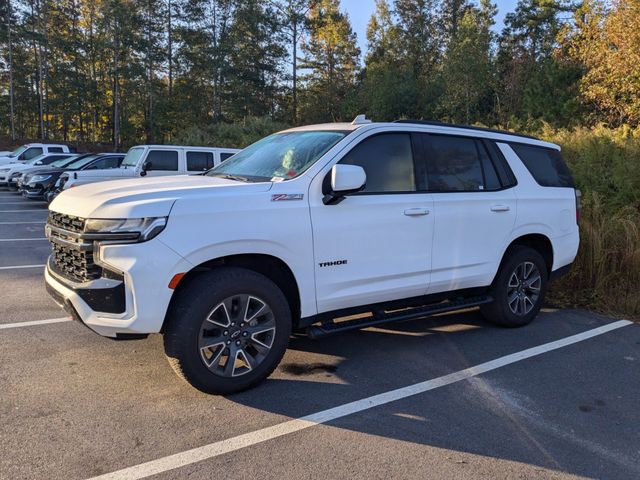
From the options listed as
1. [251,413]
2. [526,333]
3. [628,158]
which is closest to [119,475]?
[251,413]

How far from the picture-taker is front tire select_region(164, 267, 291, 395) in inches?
137

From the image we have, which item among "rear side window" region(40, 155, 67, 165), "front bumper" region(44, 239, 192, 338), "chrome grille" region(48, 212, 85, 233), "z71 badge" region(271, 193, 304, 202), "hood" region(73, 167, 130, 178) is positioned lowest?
"front bumper" region(44, 239, 192, 338)

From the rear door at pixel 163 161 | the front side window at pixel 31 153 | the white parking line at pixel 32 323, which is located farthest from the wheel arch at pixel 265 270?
the front side window at pixel 31 153

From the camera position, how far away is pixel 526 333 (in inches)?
210

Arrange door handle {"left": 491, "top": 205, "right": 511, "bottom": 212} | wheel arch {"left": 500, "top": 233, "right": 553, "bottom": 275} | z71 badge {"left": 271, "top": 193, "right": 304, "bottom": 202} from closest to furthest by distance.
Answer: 1. z71 badge {"left": 271, "top": 193, "right": 304, "bottom": 202}
2. door handle {"left": 491, "top": 205, "right": 511, "bottom": 212}
3. wheel arch {"left": 500, "top": 233, "right": 553, "bottom": 275}

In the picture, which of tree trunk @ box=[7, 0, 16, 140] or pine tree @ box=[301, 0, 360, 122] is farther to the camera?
pine tree @ box=[301, 0, 360, 122]

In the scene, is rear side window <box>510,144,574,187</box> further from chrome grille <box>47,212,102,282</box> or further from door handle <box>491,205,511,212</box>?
chrome grille <box>47,212,102,282</box>

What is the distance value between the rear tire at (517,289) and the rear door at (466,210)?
215 millimetres

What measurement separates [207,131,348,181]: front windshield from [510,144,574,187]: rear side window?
226 centimetres

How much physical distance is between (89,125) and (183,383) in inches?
2275

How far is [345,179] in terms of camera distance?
382cm

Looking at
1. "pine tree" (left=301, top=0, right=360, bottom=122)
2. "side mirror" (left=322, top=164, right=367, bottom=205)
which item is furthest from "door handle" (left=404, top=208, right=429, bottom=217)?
"pine tree" (left=301, top=0, right=360, bottom=122)

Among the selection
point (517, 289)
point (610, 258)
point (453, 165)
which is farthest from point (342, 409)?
point (610, 258)

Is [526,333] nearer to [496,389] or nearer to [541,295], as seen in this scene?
[541,295]
